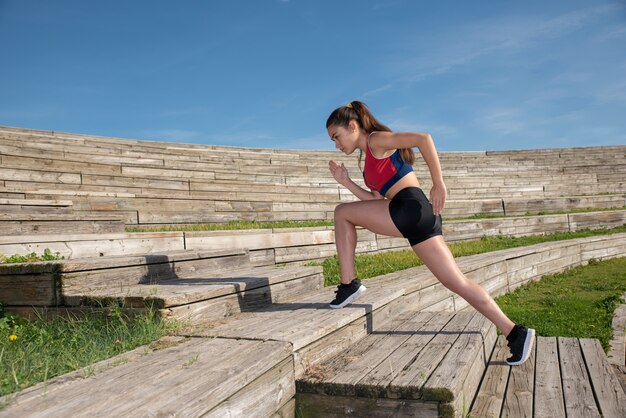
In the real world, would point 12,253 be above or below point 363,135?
below

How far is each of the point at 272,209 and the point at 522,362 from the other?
21.8ft

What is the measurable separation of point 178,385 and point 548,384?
235cm

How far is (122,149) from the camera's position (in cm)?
1016

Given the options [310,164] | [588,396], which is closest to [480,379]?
[588,396]

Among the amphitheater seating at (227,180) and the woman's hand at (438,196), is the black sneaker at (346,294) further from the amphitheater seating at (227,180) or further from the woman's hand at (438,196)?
the amphitheater seating at (227,180)

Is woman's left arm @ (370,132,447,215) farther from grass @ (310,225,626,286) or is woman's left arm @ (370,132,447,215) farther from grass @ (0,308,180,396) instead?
grass @ (310,225,626,286)

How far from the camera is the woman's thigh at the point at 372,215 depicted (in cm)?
322

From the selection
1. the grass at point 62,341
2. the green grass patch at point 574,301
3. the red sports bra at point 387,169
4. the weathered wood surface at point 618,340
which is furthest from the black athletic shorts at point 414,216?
the green grass patch at point 574,301

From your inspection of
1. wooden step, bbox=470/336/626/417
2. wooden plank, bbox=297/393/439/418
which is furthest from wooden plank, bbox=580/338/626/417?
wooden plank, bbox=297/393/439/418

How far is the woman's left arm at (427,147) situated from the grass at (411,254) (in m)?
2.60

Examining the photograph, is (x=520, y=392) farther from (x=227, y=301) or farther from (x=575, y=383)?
(x=227, y=301)

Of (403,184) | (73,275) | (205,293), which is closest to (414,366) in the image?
(403,184)

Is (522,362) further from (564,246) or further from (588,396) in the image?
(564,246)

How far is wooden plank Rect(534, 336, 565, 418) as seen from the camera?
283cm
